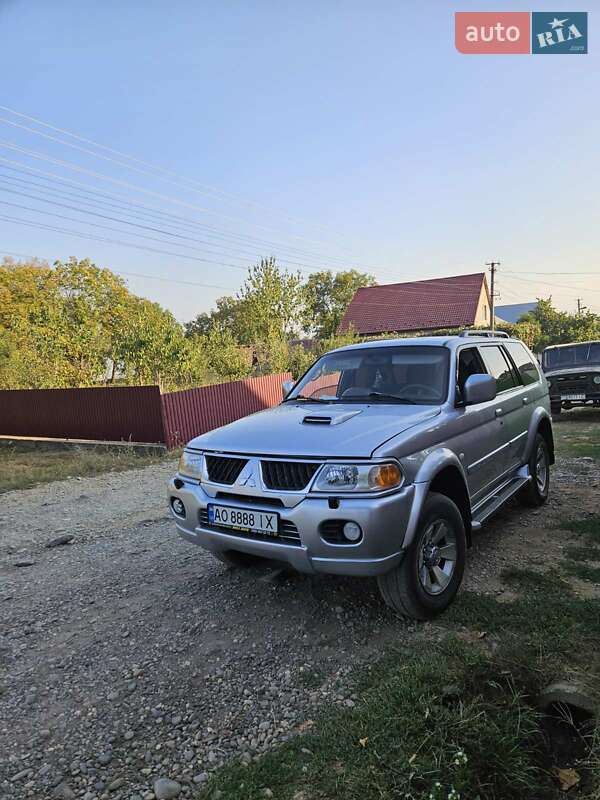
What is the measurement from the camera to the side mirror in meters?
3.55

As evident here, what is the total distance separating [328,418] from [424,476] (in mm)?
728

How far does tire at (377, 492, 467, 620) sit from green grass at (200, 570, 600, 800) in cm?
22

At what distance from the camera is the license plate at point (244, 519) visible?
291cm

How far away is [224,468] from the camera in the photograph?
3.27 meters

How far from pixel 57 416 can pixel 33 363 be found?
13.5 ft

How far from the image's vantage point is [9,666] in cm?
300

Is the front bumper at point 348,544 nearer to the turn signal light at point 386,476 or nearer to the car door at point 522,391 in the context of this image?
the turn signal light at point 386,476

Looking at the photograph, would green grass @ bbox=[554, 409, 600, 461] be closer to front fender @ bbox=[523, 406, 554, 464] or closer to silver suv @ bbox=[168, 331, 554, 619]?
front fender @ bbox=[523, 406, 554, 464]

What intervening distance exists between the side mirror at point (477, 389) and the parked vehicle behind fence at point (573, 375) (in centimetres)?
945

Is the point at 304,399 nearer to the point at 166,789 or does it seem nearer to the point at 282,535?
the point at 282,535

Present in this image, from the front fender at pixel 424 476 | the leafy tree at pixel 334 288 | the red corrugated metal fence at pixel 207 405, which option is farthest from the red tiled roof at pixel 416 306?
the front fender at pixel 424 476

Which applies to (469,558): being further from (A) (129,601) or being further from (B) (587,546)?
(A) (129,601)

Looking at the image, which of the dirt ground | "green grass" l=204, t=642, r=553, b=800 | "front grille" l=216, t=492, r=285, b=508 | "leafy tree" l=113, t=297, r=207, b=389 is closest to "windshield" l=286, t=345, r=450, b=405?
"front grille" l=216, t=492, r=285, b=508

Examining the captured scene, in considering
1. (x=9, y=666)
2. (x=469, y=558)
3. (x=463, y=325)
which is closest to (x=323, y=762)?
(x=9, y=666)
